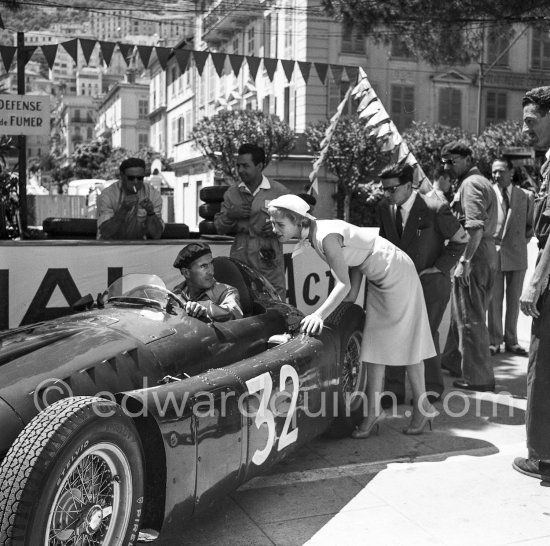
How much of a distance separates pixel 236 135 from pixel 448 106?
13369 millimetres

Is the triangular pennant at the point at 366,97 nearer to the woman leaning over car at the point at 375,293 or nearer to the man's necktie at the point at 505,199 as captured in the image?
the man's necktie at the point at 505,199

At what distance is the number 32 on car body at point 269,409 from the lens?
3660 millimetres

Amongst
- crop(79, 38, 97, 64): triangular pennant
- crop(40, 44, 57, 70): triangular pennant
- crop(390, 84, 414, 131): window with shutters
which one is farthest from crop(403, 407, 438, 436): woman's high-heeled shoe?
crop(390, 84, 414, 131): window with shutters

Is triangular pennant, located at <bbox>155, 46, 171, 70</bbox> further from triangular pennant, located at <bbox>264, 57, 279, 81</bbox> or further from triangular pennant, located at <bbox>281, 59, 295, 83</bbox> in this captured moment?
triangular pennant, located at <bbox>281, 59, 295, 83</bbox>

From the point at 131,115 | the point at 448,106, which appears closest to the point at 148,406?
the point at 448,106

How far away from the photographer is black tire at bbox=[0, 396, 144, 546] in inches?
97.9

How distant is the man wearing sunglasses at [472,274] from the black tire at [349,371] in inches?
62.9

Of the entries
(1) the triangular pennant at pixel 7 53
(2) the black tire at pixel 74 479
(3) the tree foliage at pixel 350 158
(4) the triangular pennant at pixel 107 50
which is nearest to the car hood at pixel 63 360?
(2) the black tire at pixel 74 479

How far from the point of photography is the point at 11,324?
646cm

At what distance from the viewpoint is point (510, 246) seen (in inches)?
330

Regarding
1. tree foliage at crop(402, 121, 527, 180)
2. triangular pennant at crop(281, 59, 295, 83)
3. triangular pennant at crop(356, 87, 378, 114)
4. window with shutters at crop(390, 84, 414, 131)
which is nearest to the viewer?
triangular pennant at crop(356, 87, 378, 114)

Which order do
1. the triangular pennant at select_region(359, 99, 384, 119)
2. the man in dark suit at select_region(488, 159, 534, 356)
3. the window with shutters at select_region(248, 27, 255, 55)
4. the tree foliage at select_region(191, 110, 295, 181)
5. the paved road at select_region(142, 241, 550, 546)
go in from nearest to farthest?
Answer: the paved road at select_region(142, 241, 550, 546)
the man in dark suit at select_region(488, 159, 534, 356)
the triangular pennant at select_region(359, 99, 384, 119)
the tree foliage at select_region(191, 110, 295, 181)
the window with shutters at select_region(248, 27, 255, 55)

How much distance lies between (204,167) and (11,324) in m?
38.6

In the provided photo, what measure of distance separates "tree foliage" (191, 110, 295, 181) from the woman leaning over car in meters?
27.2
